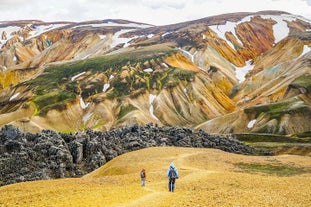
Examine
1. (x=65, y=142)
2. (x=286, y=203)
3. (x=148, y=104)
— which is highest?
(x=148, y=104)

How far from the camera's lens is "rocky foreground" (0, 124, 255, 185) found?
64188 millimetres

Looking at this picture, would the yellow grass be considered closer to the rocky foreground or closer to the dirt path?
the dirt path

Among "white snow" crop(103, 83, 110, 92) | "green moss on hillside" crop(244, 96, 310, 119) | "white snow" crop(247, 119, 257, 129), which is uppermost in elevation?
"white snow" crop(103, 83, 110, 92)

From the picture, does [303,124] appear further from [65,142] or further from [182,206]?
[182,206]

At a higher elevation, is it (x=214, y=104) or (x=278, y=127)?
(x=214, y=104)

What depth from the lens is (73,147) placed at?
240ft

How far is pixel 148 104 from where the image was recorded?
18275cm

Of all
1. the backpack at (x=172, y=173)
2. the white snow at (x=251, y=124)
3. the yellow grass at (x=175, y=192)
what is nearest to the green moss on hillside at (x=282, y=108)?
the white snow at (x=251, y=124)

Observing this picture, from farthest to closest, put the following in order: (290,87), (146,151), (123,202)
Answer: (290,87) → (146,151) → (123,202)

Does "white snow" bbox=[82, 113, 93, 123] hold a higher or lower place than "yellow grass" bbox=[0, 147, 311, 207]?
higher

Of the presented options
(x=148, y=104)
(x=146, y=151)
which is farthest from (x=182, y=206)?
(x=148, y=104)

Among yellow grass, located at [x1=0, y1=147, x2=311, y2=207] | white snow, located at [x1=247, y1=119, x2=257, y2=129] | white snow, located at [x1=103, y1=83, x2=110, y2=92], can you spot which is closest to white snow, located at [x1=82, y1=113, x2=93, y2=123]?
white snow, located at [x1=103, y1=83, x2=110, y2=92]

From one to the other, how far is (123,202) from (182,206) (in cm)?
505

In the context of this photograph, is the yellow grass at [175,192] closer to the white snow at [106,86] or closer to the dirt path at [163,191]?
the dirt path at [163,191]
